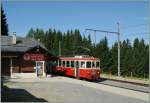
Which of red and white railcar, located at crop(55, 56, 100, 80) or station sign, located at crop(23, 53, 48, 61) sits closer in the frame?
red and white railcar, located at crop(55, 56, 100, 80)

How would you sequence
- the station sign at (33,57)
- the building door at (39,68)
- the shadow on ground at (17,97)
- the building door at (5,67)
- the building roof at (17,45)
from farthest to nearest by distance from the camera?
1. the building roof at (17,45)
2. the building door at (39,68)
3. the building door at (5,67)
4. the station sign at (33,57)
5. the shadow on ground at (17,97)

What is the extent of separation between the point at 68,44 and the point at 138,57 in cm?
5969

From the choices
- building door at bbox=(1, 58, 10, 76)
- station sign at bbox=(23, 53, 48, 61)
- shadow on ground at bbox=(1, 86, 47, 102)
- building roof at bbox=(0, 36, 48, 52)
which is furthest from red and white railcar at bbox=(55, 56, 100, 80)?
shadow on ground at bbox=(1, 86, 47, 102)

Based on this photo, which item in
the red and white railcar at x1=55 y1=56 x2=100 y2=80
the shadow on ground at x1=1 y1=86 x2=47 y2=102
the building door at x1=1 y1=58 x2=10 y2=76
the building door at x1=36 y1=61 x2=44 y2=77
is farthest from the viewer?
the building door at x1=36 y1=61 x2=44 y2=77

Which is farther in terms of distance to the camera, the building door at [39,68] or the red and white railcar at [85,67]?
the building door at [39,68]

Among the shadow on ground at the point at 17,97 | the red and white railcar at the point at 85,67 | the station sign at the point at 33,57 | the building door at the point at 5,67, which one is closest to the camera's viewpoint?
the shadow on ground at the point at 17,97

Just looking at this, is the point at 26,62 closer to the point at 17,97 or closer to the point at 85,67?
the point at 85,67

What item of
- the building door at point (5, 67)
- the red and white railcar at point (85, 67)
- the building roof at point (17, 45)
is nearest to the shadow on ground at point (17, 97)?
the red and white railcar at point (85, 67)

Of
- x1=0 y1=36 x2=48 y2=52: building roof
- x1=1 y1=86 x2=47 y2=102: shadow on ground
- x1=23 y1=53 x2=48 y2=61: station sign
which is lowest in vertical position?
x1=1 y1=86 x2=47 y2=102: shadow on ground

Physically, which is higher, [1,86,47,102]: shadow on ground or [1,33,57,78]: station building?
[1,33,57,78]: station building

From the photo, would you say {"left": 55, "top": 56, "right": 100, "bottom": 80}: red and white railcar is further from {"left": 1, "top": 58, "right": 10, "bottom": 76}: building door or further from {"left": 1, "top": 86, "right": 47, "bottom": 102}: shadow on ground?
{"left": 1, "top": 86, "right": 47, "bottom": 102}: shadow on ground

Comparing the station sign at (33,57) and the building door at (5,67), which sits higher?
the station sign at (33,57)

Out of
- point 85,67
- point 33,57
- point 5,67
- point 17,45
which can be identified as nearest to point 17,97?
point 85,67

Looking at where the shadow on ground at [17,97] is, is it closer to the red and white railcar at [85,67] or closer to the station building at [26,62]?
the red and white railcar at [85,67]
